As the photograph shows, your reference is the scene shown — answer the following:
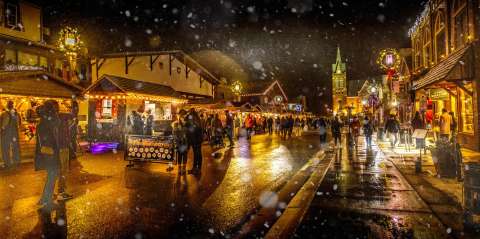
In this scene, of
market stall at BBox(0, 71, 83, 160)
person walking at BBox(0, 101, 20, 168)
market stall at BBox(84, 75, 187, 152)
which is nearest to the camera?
person walking at BBox(0, 101, 20, 168)

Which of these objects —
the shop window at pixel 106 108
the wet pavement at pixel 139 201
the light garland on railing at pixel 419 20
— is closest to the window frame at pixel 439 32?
the light garland on railing at pixel 419 20

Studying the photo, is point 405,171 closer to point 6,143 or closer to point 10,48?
point 6,143

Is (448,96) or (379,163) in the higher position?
(448,96)

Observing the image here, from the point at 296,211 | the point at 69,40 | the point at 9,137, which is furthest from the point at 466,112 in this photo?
the point at 69,40

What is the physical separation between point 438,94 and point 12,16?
75.4 feet

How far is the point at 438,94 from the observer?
17.2 meters

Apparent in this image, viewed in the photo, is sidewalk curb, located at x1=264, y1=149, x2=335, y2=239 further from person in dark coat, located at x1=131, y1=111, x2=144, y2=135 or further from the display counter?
person in dark coat, located at x1=131, y1=111, x2=144, y2=135

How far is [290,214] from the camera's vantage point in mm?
5758

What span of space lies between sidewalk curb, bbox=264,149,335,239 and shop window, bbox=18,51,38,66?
17.4 m

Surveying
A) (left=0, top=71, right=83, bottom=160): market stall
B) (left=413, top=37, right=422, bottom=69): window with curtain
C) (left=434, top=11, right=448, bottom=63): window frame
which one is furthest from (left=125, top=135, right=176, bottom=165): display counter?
(left=413, top=37, right=422, bottom=69): window with curtain

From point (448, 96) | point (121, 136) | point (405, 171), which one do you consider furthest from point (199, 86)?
point (405, 171)

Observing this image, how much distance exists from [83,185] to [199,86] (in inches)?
987

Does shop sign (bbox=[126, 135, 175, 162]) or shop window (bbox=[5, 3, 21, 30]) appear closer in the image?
shop sign (bbox=[126, 135, 175, 162])

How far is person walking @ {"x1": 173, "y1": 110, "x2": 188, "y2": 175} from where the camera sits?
32.4 ft
